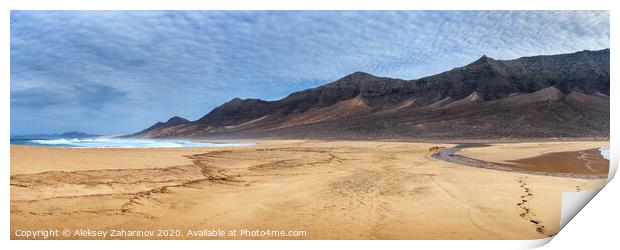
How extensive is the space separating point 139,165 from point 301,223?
381cm

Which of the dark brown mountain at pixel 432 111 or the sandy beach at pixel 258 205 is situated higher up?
the dark brown mountain at pixel 432 111

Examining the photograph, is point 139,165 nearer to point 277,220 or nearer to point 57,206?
point 57,206

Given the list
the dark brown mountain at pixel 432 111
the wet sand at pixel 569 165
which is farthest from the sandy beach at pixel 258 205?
the dark brown mountain at pixel 432 111

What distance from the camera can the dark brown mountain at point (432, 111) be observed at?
33094mm

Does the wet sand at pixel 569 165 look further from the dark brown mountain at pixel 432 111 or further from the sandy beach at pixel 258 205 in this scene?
the dark brown mountain at pixel 432 111

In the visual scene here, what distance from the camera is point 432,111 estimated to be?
45375 mm

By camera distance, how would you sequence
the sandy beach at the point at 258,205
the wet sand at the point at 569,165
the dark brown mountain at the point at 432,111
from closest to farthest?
the sandy beach at the point at 258,205 → the wet sand at the point at 569,165 → the dark brown mountain at the point at 432,111

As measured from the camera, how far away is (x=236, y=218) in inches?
158

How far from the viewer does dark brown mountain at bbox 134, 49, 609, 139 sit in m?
33.1

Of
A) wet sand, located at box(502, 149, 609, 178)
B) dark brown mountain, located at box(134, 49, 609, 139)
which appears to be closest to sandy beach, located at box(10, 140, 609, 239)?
wet sand, located at box(502, 149, 609, 178)

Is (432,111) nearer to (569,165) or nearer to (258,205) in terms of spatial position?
(569,165)

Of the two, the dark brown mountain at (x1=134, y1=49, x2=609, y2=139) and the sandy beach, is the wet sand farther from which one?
the dark brown mountain at (x1=134, y1=49, x2=609, y2=139)

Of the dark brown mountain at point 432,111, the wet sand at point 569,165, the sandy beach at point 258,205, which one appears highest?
the dark brown mountain at point 432,111
